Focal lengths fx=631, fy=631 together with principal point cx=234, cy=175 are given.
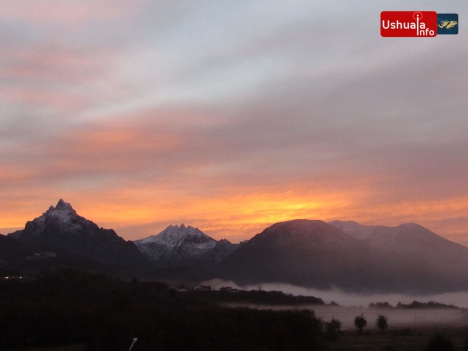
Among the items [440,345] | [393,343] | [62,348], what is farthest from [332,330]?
[62,348]

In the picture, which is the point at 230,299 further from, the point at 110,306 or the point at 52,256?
the point at 52,256

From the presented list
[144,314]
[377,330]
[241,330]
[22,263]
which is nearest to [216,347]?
[241,330]

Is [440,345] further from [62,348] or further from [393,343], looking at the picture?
[62,348]

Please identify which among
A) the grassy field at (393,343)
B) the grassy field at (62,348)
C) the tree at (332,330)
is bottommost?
the grassy field at (393,343)

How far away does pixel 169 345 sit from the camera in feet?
227

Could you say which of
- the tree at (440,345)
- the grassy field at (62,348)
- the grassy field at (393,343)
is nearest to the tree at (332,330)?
the grassy field at (393,343)

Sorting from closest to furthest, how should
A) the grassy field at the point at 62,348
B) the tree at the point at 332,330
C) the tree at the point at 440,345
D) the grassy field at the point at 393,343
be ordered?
the grassy field at the point at 62,348 → the tree at the point at 440,345 → the grassy field at the point at 393,343 → the tree at the point at 332,330

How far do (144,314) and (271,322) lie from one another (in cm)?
1664

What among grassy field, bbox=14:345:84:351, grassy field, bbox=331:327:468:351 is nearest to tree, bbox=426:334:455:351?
grassy field, bbox=331:327:468:351

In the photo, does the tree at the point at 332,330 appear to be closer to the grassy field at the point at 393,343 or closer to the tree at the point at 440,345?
the grassy field at the point at 393,343

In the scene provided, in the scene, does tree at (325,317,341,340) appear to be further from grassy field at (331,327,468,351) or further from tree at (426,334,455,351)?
tree at (426,334,455,351)

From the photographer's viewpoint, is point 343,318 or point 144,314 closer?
point 144,314

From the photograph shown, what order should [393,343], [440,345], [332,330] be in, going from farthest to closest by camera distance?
[332,330]
[393,343]
[440,345]

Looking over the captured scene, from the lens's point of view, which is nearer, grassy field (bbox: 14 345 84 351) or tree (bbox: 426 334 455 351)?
grassy field (bbox: 14 345 84 351)
